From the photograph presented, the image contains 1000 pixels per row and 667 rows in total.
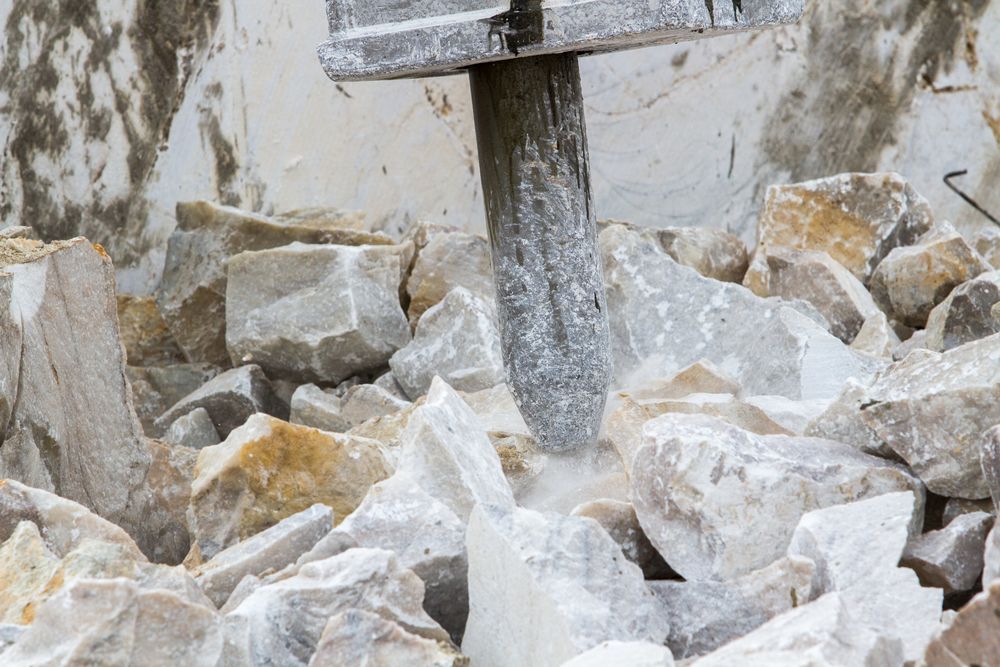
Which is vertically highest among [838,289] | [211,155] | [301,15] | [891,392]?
[301,15]

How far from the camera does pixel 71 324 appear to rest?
2.10 m

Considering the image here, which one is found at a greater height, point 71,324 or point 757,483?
point 71,324

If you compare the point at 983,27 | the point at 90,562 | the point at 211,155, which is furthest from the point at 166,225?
the point at 983,27

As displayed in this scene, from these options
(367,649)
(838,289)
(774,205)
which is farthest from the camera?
(774,205)

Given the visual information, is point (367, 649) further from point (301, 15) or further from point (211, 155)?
point (301, 15)

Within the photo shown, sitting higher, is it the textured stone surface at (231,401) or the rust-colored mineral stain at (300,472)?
the rust-colored mineral stain at (300,472)

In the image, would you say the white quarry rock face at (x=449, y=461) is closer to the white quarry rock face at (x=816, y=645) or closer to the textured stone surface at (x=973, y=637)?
the white quarry rock face at (x=816, y=645)

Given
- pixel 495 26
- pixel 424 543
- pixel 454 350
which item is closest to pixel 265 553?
pixel 424 543

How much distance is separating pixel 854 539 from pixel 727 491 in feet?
0.66

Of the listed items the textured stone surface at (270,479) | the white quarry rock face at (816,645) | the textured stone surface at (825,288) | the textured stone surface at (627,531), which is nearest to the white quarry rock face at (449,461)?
the textured stone surface at (627,531)

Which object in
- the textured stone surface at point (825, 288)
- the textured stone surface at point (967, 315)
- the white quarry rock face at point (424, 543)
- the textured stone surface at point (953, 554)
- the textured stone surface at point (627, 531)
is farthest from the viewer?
the textured stone surface at point (825, 288)

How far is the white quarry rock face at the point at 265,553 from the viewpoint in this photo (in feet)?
5.17

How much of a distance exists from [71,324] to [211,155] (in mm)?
1639

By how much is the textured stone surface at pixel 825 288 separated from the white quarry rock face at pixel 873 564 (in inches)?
65.4
